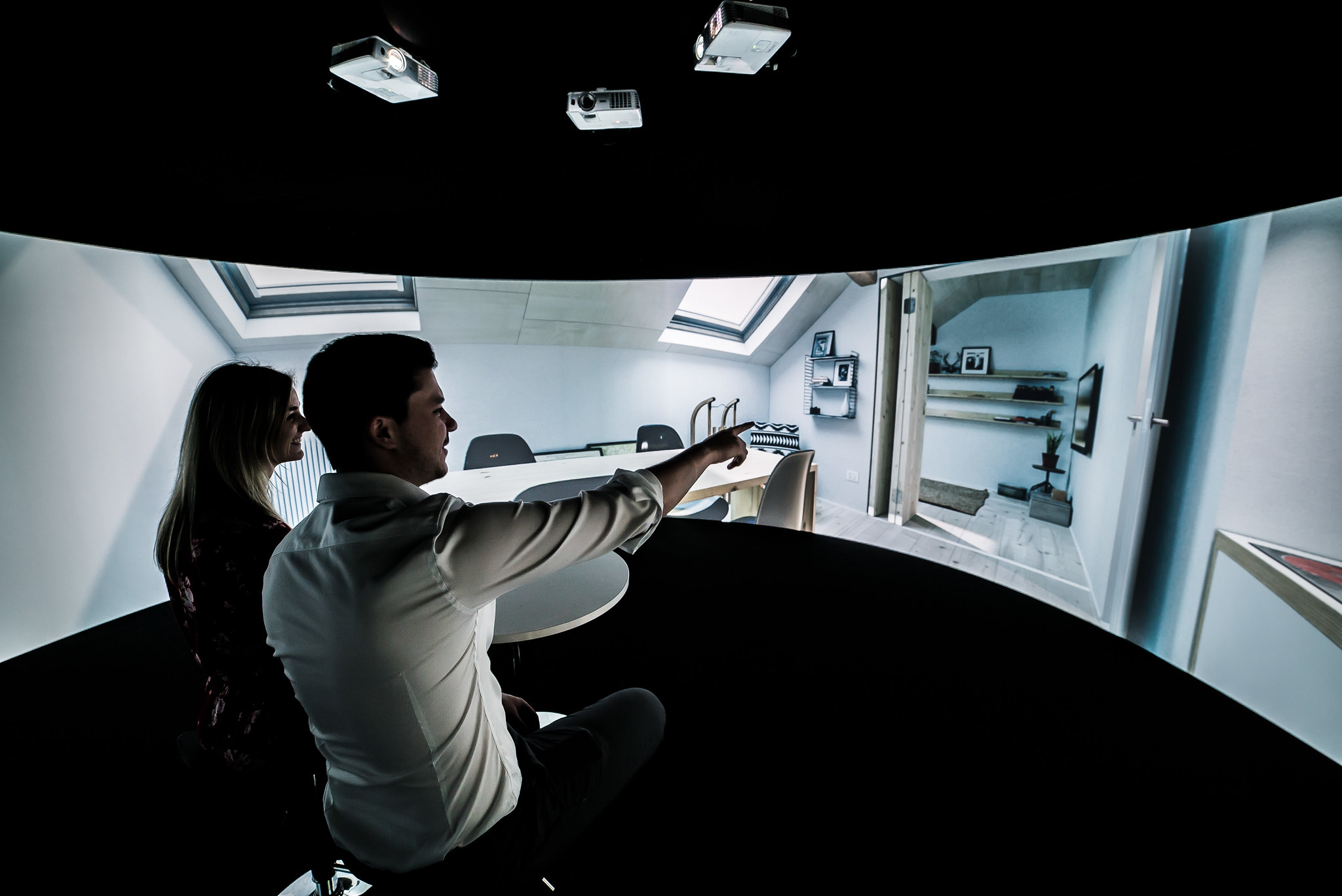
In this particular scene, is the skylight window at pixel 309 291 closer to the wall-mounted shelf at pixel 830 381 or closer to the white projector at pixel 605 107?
the white projector at pixel 605 107

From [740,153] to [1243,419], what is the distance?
7.01 feet

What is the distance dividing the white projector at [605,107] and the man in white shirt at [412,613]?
1.74 feet

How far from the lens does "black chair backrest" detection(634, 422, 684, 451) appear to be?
Result: 3.97 metres

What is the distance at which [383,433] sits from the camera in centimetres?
71

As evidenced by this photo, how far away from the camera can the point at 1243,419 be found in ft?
5.20

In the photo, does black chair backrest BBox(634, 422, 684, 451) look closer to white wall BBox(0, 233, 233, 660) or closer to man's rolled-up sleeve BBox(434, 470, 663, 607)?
white wall BBox(0, 233, 233, 660)

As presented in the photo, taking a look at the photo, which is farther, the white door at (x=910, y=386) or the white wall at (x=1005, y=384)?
the white wall at (x=1005, y=384)

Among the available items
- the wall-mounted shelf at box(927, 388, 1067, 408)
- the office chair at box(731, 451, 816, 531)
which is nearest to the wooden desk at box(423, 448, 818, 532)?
the office chair at box(731, 451, 816, 531)

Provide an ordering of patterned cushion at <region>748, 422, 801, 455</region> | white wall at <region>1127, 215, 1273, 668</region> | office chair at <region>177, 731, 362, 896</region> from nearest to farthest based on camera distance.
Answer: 1. office chair at <region>177, 731, 362, 896</region>
2. white wall at <region>1127, 215, 1273, 668</region>
3. patterned cushion at <region>748, 422, 801, 455</region>

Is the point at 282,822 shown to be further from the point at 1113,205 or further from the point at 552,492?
the point at 1113,205

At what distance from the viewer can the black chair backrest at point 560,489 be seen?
2.40 m

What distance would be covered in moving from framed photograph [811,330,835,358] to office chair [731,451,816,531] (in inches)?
112

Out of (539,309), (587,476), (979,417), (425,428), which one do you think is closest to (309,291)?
(539,309)

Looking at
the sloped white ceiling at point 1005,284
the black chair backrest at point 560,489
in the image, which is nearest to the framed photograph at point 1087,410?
the sloped white ceiling at point 1005,284
